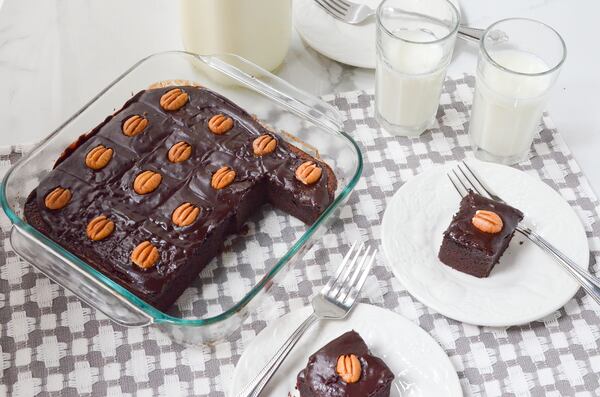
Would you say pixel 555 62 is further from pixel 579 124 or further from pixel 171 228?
pixel 171 228

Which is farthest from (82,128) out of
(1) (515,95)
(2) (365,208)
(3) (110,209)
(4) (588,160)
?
(4) (588,160)

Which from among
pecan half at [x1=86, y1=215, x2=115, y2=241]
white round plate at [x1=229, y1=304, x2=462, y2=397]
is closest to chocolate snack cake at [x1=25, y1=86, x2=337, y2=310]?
pecan half at [x1=86, y1=215, x2=115, y2=241]

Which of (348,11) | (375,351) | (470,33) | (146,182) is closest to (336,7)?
(348,11)

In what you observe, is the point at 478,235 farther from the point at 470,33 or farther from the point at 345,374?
the point at 470,33

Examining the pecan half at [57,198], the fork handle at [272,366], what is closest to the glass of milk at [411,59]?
the fork handle at [272,366]

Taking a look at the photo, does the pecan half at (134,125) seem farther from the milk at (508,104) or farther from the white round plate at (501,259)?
the milk at (508,104)
